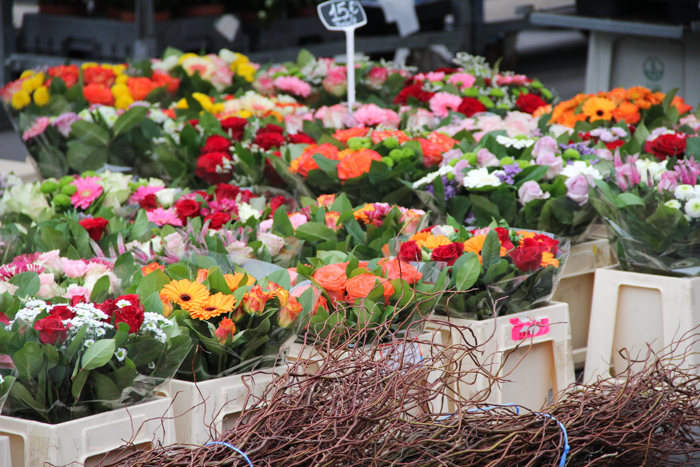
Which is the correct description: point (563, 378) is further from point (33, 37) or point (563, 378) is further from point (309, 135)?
point (33, 37)

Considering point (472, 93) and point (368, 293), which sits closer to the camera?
point (368, 293)

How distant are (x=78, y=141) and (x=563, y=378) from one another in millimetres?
1850

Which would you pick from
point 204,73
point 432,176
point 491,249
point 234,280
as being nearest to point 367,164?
point 432,176

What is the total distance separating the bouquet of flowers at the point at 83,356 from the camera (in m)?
1.30

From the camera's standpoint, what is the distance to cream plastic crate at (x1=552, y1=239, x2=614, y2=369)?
229 cm

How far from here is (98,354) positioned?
1.30 m

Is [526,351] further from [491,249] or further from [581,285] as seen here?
[581,285]

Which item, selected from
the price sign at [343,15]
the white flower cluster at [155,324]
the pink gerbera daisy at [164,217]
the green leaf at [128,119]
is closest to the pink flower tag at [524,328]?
the white flower cluster at [155,324]

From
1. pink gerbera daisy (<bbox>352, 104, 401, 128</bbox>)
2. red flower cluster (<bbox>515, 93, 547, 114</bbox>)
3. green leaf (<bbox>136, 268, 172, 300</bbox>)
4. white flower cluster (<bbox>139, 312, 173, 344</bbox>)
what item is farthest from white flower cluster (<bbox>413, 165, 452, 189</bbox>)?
red flower cluster (<bbox>515, 93, 547, 114</bbox>)

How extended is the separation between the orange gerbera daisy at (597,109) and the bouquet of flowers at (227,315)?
5.90 ft

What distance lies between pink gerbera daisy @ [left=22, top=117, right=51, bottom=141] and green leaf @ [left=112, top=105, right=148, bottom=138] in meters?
0.27

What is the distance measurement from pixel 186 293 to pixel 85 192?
0.93 m

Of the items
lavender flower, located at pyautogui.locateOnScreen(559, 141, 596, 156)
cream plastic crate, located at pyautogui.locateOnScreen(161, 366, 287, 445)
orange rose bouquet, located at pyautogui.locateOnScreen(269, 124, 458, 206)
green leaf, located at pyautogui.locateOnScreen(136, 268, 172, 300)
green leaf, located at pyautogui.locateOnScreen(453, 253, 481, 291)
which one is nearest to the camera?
cream plastic crate, located at pyautogui.locateOnScreen(161, 366, 287, 445)

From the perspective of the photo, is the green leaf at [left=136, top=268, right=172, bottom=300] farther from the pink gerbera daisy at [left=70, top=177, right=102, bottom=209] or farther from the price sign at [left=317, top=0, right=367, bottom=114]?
the price sign at [left=317, top=0, right=367, bottom=114]
